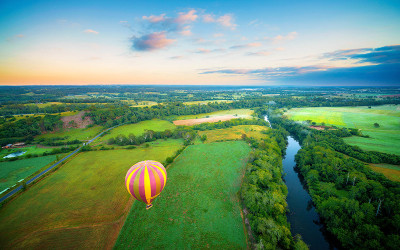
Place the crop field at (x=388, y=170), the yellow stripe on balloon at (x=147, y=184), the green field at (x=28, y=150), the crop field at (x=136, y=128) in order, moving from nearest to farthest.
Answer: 1. the yellow stripe on balloon at (x=147, y=184)
2. the crop field at (x=388, y=170)
3. the green field at (x=28, y=150)
4. the crop field at (x=136, y=128)

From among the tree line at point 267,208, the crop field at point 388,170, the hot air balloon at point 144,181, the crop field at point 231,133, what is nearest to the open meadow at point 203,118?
the crop field at point 231,133

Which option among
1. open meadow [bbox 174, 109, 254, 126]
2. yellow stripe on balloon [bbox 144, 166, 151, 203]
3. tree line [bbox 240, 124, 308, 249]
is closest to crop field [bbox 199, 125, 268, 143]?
open meadow [bbox 174, 109, 254, 126]

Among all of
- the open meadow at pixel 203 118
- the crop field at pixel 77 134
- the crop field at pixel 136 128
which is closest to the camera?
the crop field at pixel 77 134

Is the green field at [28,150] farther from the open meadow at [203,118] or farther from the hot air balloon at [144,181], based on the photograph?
the open meadow at [203,118]

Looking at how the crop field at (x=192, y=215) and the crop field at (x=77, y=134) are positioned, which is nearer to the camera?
the crop field at (x=192, y=215)

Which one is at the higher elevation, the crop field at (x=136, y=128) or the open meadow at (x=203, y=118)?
the open meadow at (x=203, y=118)

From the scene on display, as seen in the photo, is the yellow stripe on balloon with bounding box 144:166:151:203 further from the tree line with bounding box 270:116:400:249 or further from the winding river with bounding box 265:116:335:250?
the tree line with bounding box 270:116:400:249

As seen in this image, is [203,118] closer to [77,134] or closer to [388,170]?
[77,134]
